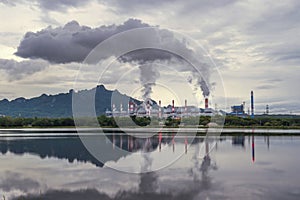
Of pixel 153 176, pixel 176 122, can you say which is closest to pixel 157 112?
pixel 176 122

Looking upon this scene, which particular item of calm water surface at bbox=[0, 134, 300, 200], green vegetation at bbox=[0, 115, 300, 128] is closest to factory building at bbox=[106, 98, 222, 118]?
green vegetation at bbox=[0, 115, 300, 128]

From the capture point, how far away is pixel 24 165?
16641mm

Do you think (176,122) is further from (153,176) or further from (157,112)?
(153,176)

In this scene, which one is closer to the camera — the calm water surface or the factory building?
the calm water surface

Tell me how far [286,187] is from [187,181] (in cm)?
320

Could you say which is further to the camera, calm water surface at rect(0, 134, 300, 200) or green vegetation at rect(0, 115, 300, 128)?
green vegetation at rect(0, 115, 300, 128)

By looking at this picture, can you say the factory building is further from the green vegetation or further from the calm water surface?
the calm water surface

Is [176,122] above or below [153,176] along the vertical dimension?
above

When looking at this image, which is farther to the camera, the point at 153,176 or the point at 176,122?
the point at 176,122

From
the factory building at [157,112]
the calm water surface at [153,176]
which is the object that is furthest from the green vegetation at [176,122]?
the calm water surface at [153,176]

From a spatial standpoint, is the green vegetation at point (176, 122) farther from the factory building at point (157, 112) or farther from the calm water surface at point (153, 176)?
the calm water surface at point (153, 176)

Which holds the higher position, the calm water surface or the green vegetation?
the green vegetation

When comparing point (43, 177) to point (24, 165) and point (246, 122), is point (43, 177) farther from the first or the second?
point (246, 122)

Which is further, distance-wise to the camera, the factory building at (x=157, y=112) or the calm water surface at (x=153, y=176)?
the factory building at (x=157, y=112)
